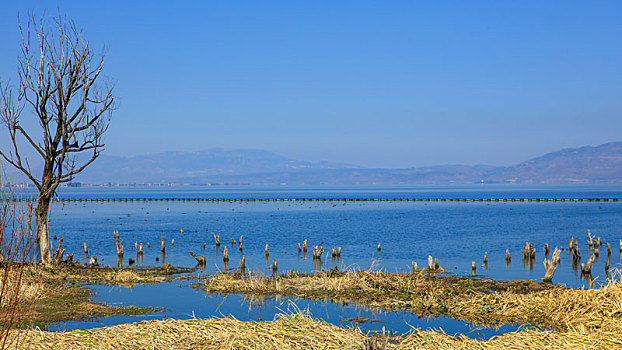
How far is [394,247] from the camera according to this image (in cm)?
5534

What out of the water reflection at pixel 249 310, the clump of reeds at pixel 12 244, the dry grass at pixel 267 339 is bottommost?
the water reflection at pixel 249 310

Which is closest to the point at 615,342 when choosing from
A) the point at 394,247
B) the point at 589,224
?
the point at 394,247

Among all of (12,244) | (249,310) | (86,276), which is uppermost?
(12,244)

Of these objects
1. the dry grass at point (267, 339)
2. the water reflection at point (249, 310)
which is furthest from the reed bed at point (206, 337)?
the water reflection at point (249, 310)

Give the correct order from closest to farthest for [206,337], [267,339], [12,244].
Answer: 1. [12,244]
2. [267,339]
3. [206,337]

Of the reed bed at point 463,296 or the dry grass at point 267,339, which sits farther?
the reed bed at point 463,296

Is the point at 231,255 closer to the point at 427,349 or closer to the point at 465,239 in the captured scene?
the point at 465,239

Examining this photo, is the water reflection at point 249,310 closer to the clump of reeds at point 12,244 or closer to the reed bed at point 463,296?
the reed bed at point 463,296

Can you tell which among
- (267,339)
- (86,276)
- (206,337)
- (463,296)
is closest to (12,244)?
(206,337)

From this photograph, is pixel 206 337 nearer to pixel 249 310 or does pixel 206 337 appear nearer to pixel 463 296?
pixel 249 310

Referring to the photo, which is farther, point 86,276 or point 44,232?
point 86,276

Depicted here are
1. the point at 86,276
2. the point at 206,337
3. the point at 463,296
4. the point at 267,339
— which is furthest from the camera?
the point at 86,276

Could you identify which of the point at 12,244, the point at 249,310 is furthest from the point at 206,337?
the point at 249,310

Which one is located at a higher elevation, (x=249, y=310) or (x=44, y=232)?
(x=44, y=232)
